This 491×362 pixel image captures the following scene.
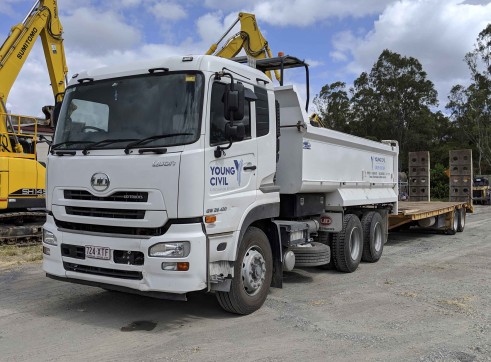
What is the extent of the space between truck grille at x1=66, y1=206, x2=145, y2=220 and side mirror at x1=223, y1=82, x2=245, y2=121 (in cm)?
137

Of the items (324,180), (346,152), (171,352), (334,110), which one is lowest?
(171,352)

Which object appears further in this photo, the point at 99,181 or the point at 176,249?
the point at 99,181

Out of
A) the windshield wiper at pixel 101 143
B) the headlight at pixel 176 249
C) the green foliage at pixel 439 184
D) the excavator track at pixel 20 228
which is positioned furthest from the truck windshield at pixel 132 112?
the green foliage at pixel 439 184

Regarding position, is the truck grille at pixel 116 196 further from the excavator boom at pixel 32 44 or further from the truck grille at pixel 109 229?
the excavator boom at pixel 32 44

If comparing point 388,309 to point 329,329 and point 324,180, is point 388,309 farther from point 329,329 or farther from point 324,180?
point 324,180

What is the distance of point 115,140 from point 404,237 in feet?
35.3

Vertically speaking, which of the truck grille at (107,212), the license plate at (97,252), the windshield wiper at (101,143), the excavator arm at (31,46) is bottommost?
the license plate at (97,252)

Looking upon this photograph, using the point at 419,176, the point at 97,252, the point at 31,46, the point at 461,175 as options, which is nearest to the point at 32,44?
the point at 31,46

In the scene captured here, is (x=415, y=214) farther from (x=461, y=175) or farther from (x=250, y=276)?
(x=461, y=175)

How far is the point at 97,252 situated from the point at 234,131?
77.2 inches

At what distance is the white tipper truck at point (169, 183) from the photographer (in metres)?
4.79

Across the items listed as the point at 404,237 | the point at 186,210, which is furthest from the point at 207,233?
the point at 404,237

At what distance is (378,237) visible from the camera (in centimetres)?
965

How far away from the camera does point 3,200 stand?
10445mm
